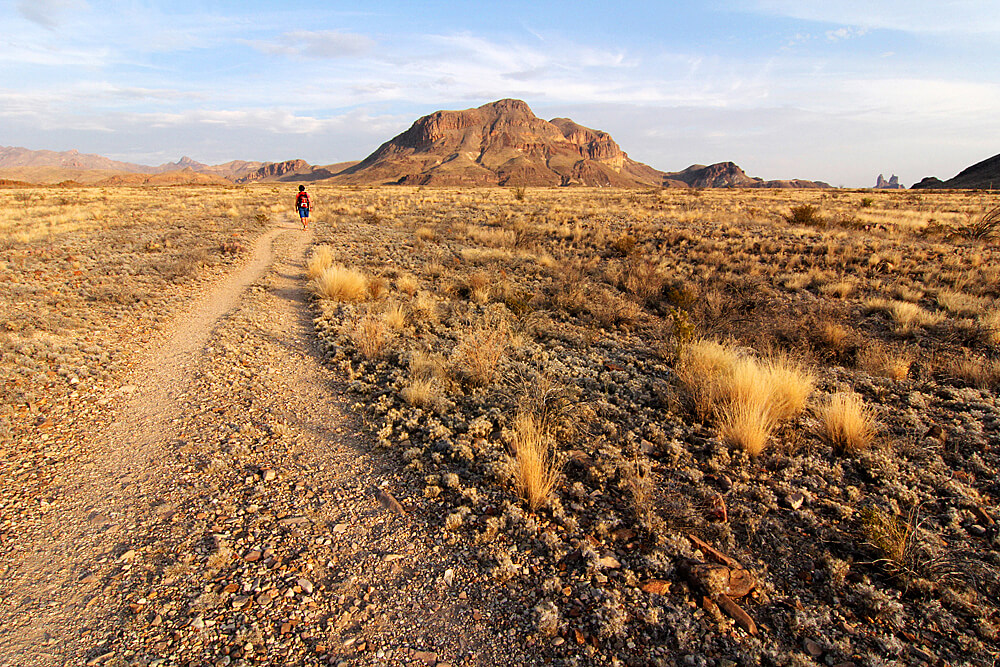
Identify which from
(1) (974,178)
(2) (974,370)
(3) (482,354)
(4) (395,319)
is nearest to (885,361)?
(2) (974,370)

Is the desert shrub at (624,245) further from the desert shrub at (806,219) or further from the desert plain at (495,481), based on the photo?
the desert shrub at (806,219)

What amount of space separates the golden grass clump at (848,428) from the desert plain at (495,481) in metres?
0.03

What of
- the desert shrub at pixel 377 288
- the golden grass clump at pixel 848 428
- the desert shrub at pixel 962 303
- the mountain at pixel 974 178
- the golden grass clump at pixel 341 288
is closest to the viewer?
the golden grass clump at pixel 848 428

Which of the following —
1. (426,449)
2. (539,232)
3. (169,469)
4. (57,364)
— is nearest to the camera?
(169,469)

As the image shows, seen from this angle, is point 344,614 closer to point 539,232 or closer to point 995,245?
point 539,232

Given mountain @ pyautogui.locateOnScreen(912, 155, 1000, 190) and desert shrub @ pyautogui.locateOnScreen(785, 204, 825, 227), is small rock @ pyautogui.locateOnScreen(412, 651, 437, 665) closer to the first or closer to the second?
desert shrub @ pyautogui.locateOnScreen(785, 204, 825, 227)

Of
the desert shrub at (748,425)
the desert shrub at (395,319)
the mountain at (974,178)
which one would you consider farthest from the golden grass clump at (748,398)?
the mountain at (974,178)

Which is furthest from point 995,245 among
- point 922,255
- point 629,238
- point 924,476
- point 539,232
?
point 924,476

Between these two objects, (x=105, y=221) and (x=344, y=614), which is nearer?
(x=344, y=614)

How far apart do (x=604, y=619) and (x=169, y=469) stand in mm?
4012

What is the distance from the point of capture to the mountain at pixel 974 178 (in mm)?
62237

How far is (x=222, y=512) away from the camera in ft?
11.8

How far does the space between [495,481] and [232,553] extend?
2.07 m

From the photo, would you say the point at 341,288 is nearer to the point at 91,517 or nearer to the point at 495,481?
the point at 91,517
